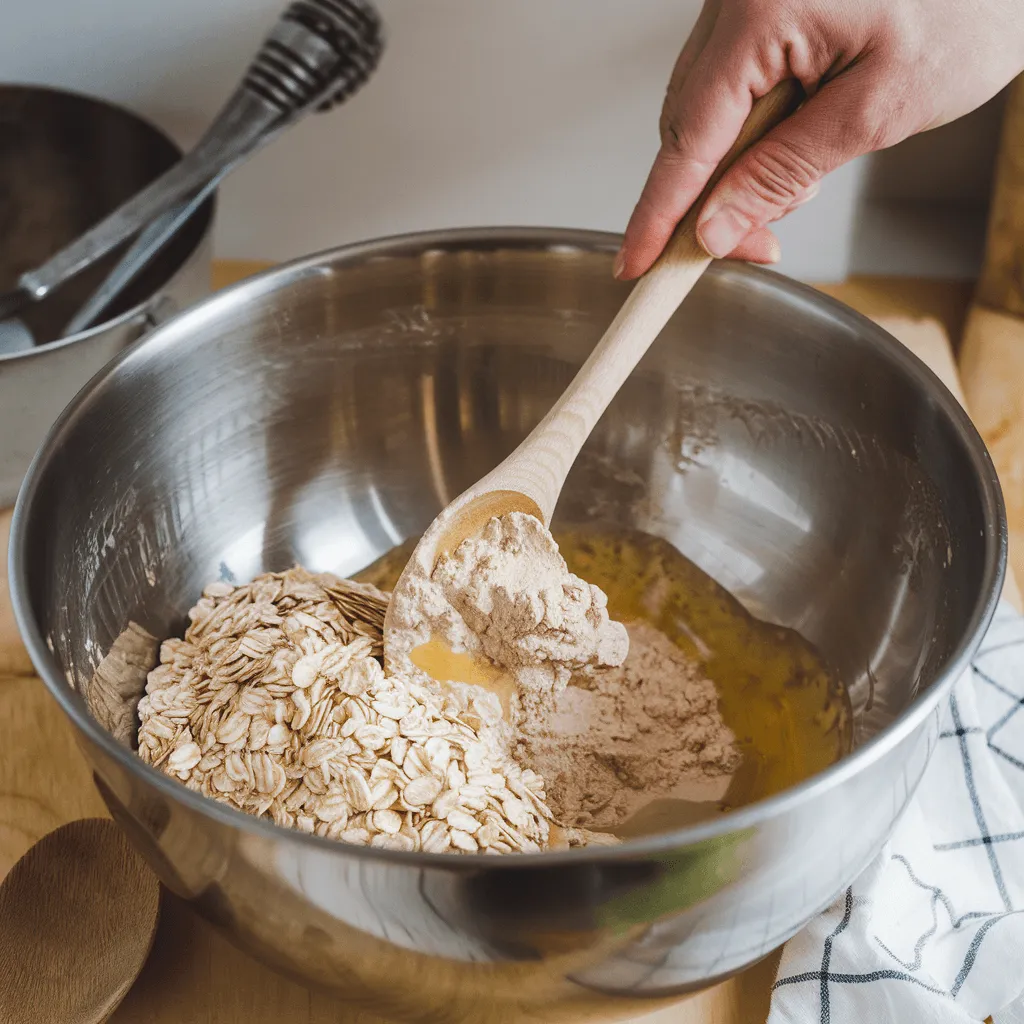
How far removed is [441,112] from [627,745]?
0.56 metres

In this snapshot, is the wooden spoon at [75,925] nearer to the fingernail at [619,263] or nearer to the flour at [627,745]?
the flour at [627,745]

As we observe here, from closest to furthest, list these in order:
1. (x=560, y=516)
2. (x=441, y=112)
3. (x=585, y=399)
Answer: (x=585, y=399), (x=560, y=516), (x=441, y=112)

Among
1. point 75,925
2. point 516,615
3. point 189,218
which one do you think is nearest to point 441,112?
point 189,218

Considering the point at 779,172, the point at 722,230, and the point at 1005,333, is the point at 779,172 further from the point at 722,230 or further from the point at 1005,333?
the point at 1005,333

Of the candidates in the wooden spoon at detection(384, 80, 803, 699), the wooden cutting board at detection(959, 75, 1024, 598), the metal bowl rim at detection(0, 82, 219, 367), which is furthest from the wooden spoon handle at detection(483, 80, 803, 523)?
the wooden cutting board at detection(959, 75, 1024, 598)

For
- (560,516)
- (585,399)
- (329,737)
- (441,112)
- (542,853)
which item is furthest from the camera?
(441,112)

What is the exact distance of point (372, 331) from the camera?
2.51 feet

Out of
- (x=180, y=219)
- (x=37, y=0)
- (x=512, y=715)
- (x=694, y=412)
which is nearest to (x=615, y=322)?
(x=694, y=412)

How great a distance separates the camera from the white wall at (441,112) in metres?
0.91

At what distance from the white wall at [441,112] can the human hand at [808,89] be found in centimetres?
27

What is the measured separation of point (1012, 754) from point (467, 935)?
0.42 metres

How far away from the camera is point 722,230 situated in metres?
0.66

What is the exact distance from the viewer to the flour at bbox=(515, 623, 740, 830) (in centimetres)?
64

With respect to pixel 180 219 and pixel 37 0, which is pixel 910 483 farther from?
pixel 37 0
